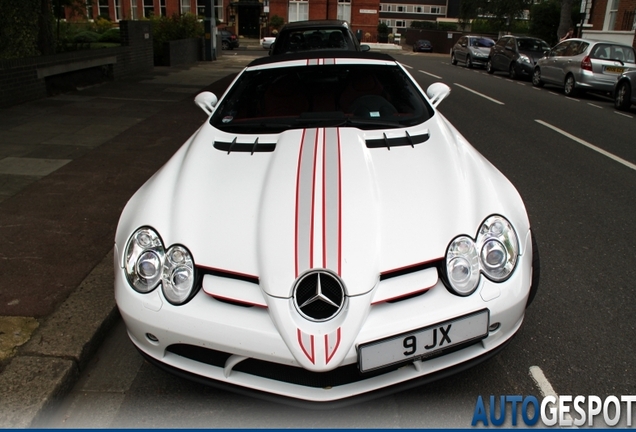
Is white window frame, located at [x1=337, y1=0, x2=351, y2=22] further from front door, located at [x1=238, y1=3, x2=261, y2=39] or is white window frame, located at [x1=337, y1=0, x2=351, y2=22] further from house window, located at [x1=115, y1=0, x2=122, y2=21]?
house window, located at [x1=115, y1=0, x2=122, y2=21]

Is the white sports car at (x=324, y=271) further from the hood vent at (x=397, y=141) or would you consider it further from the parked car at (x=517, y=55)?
the parked car at (x=517, y=55)

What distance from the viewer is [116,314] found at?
3471 mm

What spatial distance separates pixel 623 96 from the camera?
1309 centimetres

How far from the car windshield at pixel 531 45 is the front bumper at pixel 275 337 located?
20631 mm

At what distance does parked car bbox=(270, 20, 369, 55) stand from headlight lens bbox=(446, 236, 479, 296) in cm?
800

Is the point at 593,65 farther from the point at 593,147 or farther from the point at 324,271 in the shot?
the point at 324,271

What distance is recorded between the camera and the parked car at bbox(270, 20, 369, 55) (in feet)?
33.0

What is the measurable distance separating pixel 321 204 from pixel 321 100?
1.68 meters

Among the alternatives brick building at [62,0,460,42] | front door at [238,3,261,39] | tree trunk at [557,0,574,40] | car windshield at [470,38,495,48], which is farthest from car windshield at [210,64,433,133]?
front door at [238,3,261,39]

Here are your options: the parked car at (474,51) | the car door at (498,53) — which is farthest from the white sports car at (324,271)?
the parked car at (474,51)

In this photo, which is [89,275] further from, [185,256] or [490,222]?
[490,222]

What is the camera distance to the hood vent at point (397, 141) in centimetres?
331

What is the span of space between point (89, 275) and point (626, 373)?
3.19 m

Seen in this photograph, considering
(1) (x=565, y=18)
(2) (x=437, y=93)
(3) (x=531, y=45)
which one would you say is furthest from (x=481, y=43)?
(2) (x=437, y=93)
